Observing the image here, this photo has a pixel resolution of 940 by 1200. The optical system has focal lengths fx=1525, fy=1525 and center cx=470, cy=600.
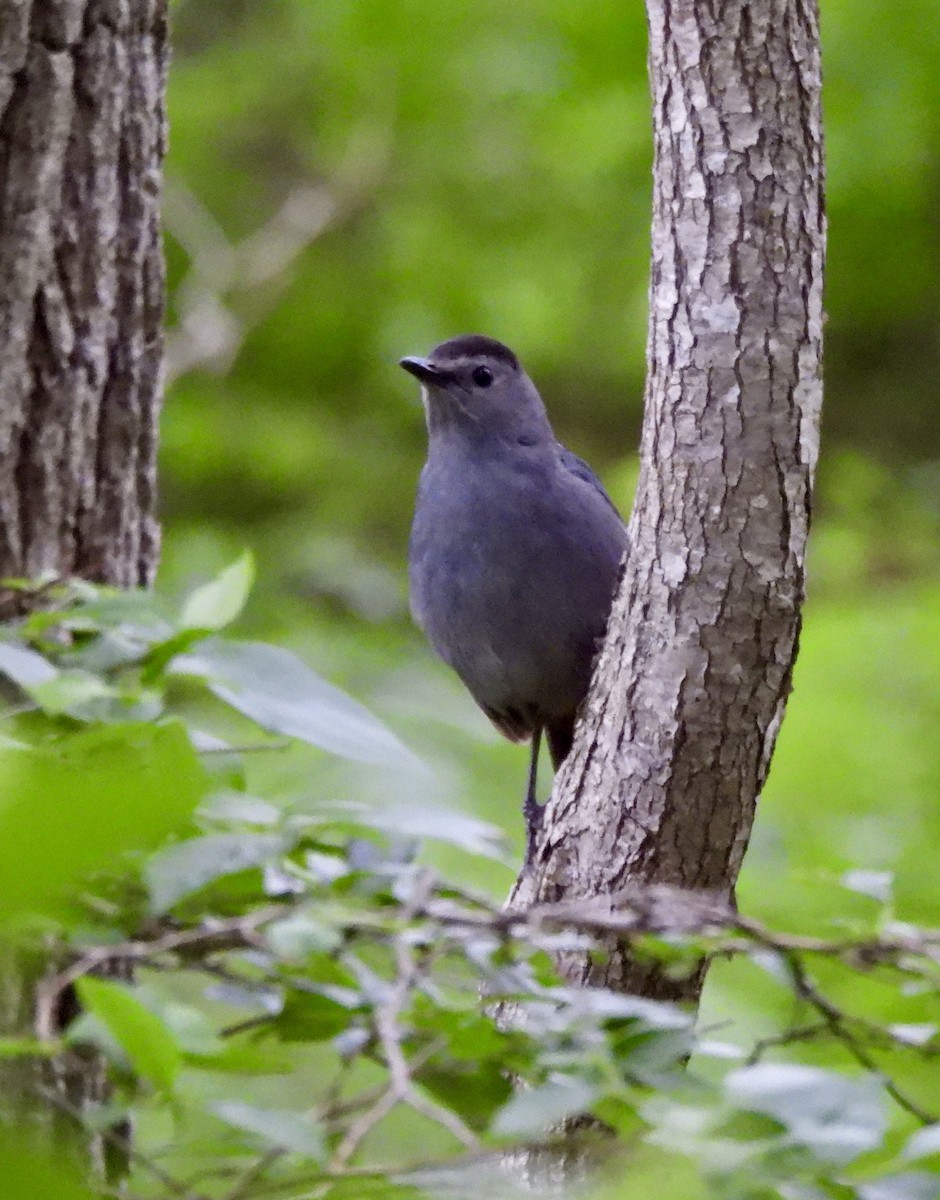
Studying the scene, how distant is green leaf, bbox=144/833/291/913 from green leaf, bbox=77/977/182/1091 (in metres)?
0.17

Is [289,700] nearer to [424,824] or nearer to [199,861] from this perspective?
[424,824]

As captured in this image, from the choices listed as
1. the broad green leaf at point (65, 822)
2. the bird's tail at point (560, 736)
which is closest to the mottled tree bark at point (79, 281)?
the bird's tail at point (560, 736)

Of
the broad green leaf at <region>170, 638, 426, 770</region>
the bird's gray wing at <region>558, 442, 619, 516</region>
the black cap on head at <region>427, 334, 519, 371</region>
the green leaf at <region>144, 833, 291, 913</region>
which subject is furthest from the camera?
the black cap on head at <region>427, 334, 519, 371</region>

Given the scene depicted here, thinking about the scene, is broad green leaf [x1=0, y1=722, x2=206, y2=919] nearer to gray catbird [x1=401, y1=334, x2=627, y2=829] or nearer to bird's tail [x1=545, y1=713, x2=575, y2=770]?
gray catbird [x1=401, y1=334, x2=627, y2=829]

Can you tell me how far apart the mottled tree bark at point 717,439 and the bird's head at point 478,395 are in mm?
1452

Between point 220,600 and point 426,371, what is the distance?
2.18 meters

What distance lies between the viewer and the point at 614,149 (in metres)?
7.48

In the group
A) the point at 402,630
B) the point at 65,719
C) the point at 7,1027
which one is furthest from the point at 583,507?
the point at 402,630

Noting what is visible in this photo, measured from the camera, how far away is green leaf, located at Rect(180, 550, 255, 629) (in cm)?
189

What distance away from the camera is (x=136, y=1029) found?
1.09 meters

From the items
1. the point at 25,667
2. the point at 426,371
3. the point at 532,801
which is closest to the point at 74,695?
the point at 25,667

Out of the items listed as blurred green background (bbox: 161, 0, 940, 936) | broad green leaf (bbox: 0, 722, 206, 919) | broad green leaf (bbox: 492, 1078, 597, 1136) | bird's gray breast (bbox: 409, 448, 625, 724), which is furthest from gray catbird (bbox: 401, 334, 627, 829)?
broad green leaf (bbox: 0, 722, 206, 919)

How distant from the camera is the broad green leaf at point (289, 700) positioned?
1.71 m

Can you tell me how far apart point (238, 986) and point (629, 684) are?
1.28 metres
